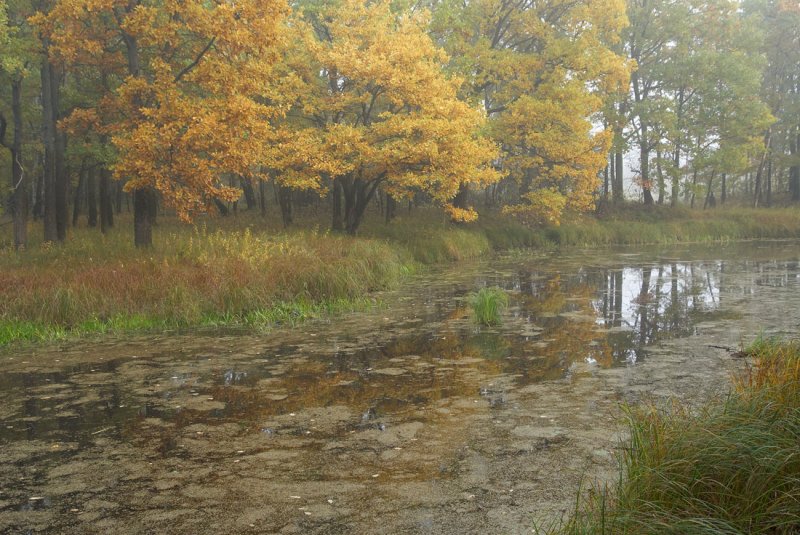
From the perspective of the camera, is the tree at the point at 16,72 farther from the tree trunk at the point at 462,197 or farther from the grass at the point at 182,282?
the tree trunk at the point at 462,197

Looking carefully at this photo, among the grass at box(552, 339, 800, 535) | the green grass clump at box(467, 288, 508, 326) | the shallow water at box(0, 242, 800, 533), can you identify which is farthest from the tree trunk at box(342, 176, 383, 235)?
the grass at box(552, 339, 800, 535)

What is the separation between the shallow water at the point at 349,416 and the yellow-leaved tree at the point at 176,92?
4964 mm

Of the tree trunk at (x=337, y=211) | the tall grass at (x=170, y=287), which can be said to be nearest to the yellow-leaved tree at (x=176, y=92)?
the tall grass at (x=170, y=287)

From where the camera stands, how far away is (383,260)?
51.7 ft

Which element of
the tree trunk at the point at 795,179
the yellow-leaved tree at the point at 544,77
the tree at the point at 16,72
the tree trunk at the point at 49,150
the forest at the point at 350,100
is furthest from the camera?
the tree trunk at the point at 795,179

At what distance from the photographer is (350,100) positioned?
758 inches

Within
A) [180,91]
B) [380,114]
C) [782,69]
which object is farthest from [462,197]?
[782,69]

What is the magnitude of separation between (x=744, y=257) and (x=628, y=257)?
11.2 feet

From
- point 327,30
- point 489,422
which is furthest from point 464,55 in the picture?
point 489,422

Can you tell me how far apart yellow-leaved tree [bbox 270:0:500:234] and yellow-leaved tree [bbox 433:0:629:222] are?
5072 millimetres

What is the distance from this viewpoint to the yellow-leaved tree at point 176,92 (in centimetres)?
1366

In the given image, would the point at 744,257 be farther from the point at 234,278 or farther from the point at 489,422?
the point at 489,422

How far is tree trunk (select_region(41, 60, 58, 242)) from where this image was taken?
1623 centimetres

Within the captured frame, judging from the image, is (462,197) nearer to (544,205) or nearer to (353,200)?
(544,205)
